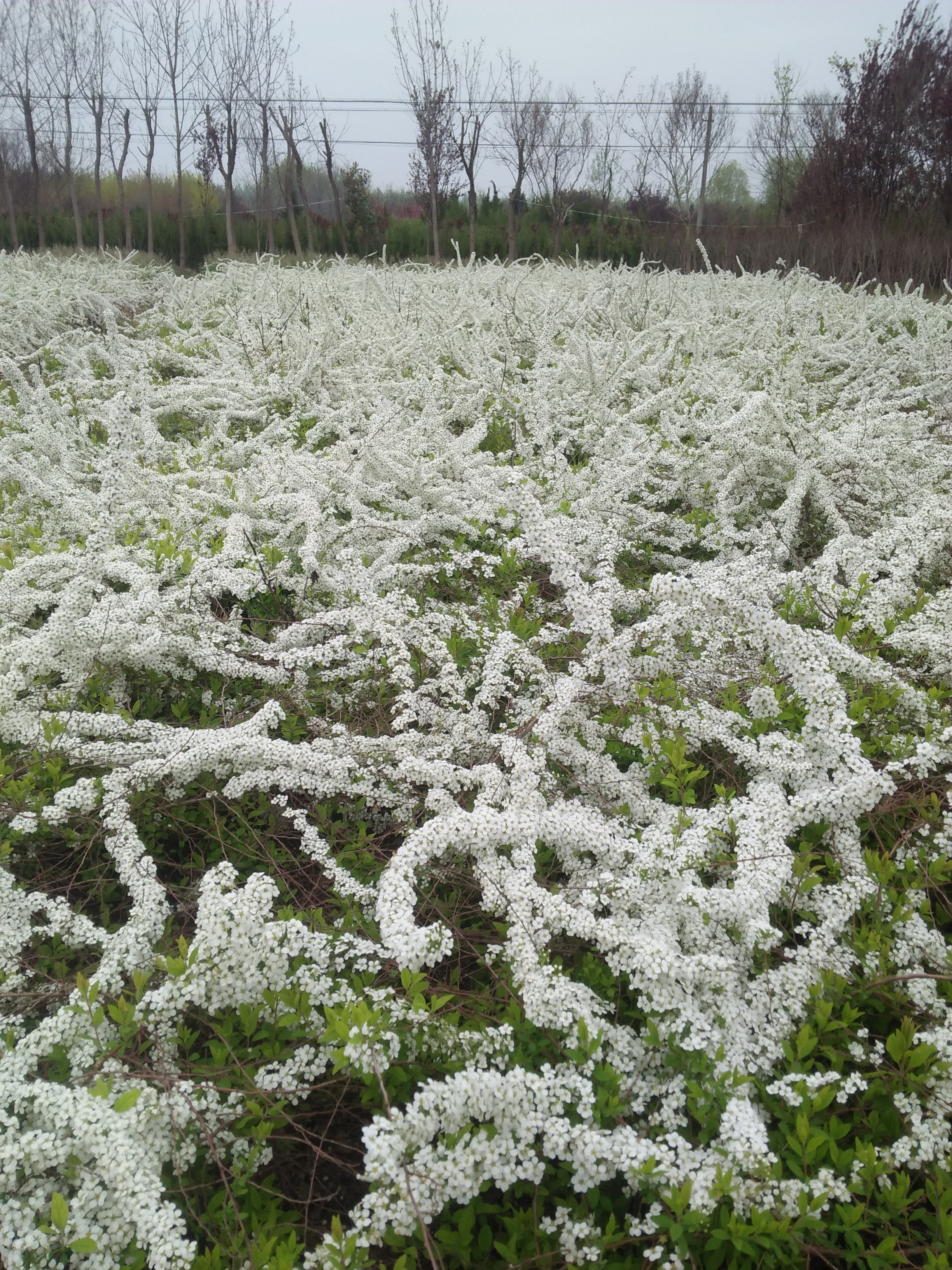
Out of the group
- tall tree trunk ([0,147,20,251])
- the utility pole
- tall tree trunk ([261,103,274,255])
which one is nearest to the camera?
tall tree trunk ([0,147,20,251])

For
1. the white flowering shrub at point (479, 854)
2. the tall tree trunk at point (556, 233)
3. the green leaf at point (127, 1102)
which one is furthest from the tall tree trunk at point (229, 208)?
the green leaf at point (127, 1102)

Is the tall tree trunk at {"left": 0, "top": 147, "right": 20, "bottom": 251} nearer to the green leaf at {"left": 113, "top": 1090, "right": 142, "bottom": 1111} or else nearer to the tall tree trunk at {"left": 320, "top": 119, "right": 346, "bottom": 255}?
the tall tree trunk at {"left": 320, "top": 119, "right": 346, "bottom": 255}

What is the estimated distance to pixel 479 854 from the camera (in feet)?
6.72

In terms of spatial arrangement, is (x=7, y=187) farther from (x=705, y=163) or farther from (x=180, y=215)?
(x=705, y=163)

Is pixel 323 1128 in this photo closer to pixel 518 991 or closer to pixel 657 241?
pixel 518 991

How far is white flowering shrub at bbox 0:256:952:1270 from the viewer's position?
1.47 meters

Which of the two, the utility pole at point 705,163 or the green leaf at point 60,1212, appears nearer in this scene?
the green leaf at point 60,1212

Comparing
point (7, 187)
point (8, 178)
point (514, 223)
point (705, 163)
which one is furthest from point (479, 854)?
point (705, 163)

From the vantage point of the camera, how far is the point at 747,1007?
1764 mm

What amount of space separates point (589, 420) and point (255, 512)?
2.45m

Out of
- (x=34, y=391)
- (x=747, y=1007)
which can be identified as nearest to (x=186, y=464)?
(x=34, y=391)

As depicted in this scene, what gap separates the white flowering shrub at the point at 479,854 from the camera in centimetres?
147

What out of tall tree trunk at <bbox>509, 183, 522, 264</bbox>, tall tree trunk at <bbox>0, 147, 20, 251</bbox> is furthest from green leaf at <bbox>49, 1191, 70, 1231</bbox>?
tall tree trunk at <bbox>0, 147, 20, 251</bbox>

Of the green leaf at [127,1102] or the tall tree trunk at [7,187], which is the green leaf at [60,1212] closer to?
the green leaf at [127,1102]
